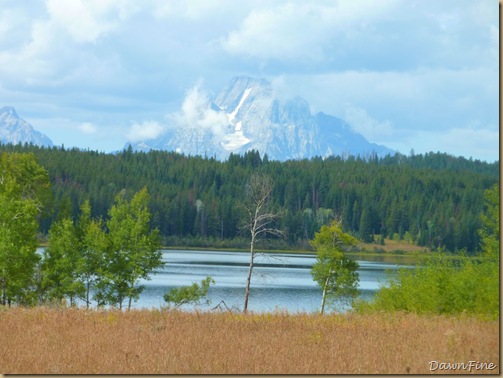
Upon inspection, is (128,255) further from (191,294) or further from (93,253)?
(191,294)

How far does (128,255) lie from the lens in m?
50.7

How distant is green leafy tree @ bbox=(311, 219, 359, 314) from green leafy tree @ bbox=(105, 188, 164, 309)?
514 inches

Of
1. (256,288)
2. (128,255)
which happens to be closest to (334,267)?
(256,288)

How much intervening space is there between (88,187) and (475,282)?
17823 cm

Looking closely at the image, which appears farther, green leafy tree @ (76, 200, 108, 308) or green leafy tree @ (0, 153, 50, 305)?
green leafy tree @ (76, 200, 108, 308)

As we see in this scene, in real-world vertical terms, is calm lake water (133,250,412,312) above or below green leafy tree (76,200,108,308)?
below

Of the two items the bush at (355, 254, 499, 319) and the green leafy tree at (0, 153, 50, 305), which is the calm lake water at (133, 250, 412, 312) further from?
the bush at (355, 254, 499, 319)

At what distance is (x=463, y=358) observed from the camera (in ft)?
31.9

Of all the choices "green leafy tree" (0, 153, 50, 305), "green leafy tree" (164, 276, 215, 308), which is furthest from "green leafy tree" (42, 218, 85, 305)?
"green leafy tree" (164, 276, 215, 308)

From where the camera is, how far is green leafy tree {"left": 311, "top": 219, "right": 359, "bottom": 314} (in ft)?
188

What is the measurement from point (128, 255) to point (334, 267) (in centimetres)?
1648

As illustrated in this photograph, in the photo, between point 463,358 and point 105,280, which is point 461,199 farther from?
point 463,358

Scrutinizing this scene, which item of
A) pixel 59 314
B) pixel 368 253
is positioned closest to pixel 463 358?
pixel 59 314

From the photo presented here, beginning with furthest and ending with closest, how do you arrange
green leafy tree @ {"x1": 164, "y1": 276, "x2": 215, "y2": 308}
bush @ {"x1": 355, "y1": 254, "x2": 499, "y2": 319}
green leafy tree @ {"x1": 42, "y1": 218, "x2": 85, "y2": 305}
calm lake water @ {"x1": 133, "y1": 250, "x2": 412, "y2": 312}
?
calm lake water @ {"x1": 133, "y1": 250, "x2": 412, "y2": 312} → green leafy tree @ {"x1": 42, "y1": 218, "x2": 85, "y2": 305} → green leafy tree @ {"x1": 164, "y1": 276, "x2": 215, "y2": 308} → bush @ {"x1": 355, "y1": 254, "x2": 499, "y2": 319}
